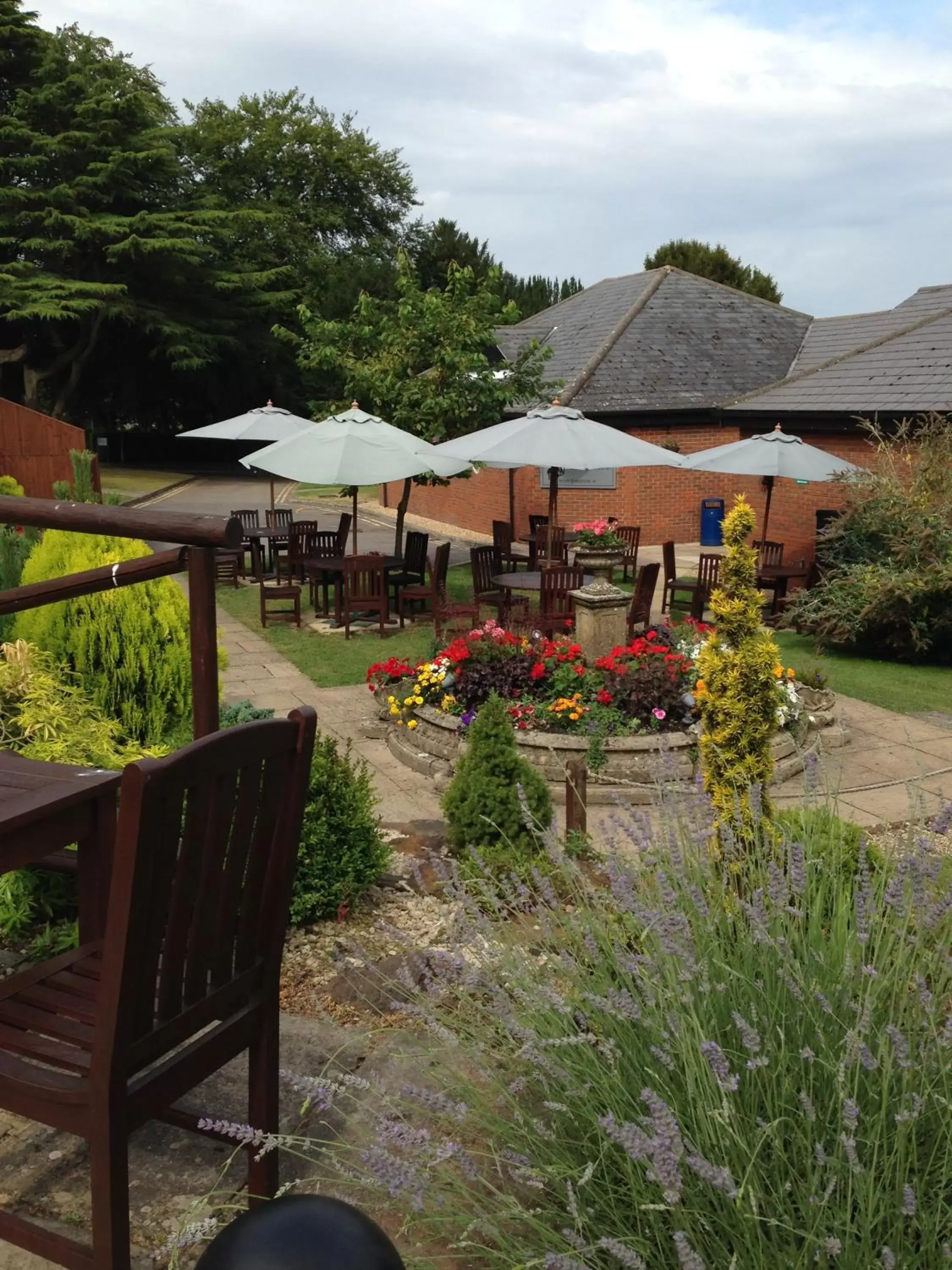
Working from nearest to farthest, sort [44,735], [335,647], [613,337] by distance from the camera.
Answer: [44,735] → [335,647] → [613,337]

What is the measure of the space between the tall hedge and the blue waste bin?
54.2 ft

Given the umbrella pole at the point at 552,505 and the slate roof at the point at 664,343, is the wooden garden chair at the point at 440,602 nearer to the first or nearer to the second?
the umbrella pole at the point at 552,505

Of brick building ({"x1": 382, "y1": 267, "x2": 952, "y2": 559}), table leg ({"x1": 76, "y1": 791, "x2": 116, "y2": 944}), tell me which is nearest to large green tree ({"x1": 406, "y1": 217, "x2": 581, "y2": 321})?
→ brick building ({"x1": 382, "y1": 267, "x2": 952, "y2": 559})

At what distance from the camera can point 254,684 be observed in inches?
383

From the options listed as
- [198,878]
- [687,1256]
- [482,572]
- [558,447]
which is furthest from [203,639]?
[482,572]

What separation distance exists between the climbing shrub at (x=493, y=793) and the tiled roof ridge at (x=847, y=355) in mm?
14982

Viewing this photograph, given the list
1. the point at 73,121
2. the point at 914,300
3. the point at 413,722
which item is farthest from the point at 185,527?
the point at 73,121

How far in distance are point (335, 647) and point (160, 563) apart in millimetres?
8922

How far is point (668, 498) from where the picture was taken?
2066 cm

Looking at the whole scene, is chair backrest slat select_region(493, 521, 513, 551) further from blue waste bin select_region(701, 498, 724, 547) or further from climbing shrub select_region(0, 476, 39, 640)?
climbing shrub select_region(0, 476, 39, 640)

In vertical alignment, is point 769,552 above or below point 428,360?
below

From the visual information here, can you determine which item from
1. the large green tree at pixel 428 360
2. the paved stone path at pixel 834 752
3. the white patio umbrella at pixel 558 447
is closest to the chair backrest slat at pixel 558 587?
the white patio umbrella at pixel 558 447

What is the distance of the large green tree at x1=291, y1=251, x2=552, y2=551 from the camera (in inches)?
585

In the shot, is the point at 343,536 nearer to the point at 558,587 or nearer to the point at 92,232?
the point at 558,587
